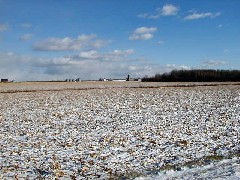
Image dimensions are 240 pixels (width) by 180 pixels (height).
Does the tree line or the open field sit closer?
the open field

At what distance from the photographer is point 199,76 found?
131m

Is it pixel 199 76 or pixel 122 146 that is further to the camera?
pixel 199 76

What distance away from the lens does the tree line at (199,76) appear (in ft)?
419

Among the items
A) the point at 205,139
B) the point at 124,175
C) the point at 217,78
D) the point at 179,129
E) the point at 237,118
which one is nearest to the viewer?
the point at 124,175

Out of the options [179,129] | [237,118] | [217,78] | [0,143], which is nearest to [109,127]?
[179,129]

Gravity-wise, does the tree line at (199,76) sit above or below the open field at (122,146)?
above

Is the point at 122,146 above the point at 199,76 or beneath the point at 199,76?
beneath

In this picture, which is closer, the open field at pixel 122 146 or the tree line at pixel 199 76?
the open field at pixel 122 146

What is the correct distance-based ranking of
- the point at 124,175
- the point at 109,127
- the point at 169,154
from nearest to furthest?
the point at 124,175
the point at 169,154
the point at 109,127

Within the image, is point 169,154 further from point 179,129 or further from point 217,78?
point 217,78

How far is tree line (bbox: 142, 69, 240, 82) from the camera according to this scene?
12782cm

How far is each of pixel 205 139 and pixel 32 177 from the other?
7.68 metres

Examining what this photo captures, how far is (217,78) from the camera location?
419 feet

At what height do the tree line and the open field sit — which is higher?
the tree line
